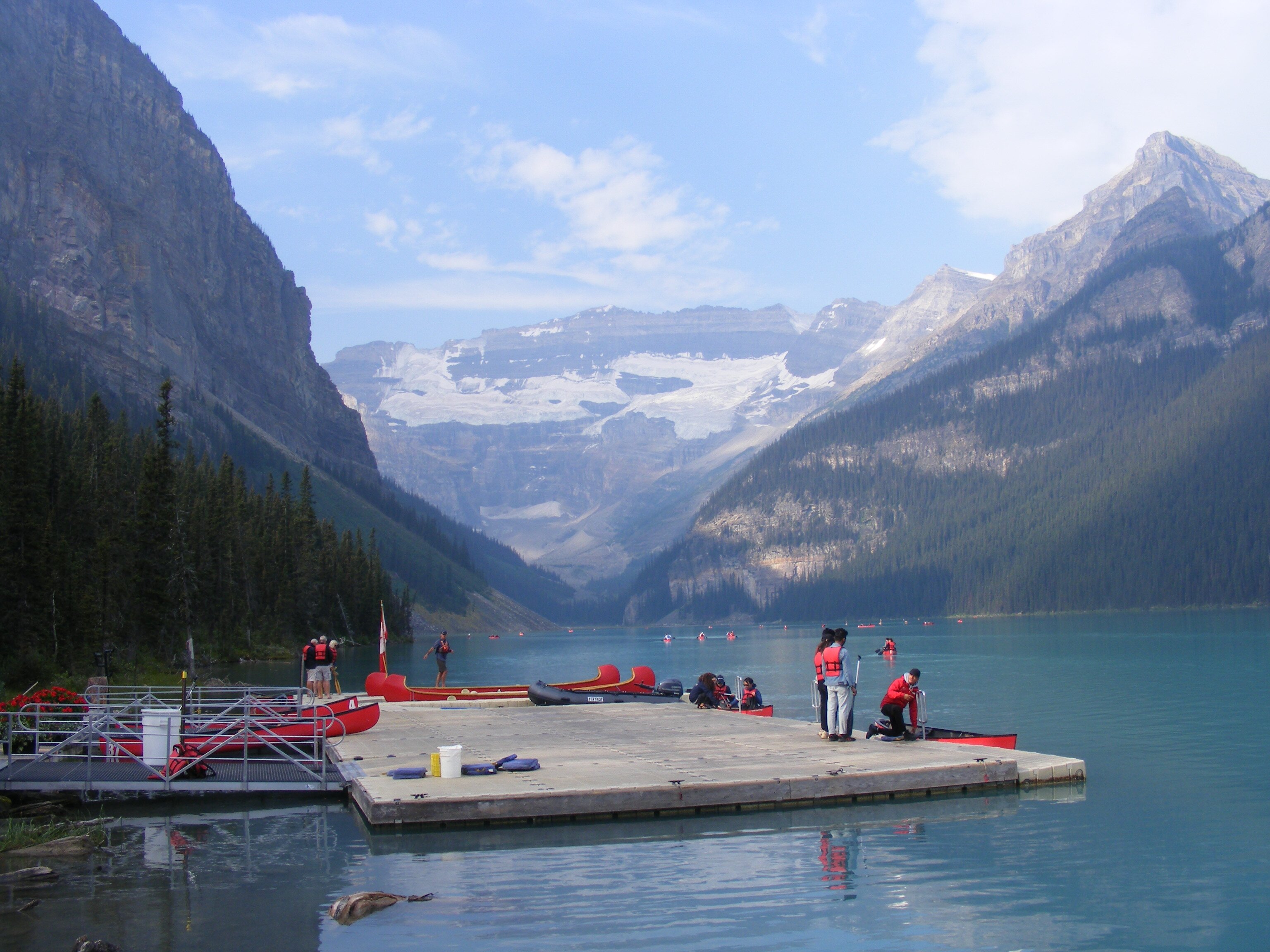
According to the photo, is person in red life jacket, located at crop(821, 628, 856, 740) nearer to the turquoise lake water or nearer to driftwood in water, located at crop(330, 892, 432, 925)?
the turquoise lake water

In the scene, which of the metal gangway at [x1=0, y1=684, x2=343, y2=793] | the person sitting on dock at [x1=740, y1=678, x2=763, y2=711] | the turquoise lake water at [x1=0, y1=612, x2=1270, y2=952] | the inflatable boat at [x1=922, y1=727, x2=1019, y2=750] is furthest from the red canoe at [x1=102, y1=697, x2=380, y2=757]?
the inflatable boat at [x1=922, y1=727, x2=1019, y2=750]

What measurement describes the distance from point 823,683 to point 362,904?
16844 mm

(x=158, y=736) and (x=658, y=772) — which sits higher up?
(x=158, y=736)

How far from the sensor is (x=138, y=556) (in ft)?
257

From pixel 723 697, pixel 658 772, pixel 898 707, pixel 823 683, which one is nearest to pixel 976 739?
pixel 898 707

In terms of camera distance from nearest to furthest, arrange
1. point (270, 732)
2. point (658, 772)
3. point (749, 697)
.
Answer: point (658, 772) < point (270, 732) < point (749, 697)

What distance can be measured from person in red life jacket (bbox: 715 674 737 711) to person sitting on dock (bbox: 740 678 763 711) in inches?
18.7

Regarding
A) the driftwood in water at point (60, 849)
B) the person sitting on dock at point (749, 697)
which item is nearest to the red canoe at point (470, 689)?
the person sitting on dock at point (749, 697)

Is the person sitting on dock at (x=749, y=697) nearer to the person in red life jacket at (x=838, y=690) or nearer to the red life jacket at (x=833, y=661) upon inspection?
the person in red life jacket at (x=838, y=690)

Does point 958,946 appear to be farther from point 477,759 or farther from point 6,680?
point 6,680

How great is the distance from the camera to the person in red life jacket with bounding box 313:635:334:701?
4222 centimetres

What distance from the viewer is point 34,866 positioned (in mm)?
20531

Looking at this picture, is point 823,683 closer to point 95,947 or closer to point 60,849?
point 60,849

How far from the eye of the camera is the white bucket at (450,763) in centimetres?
2505
